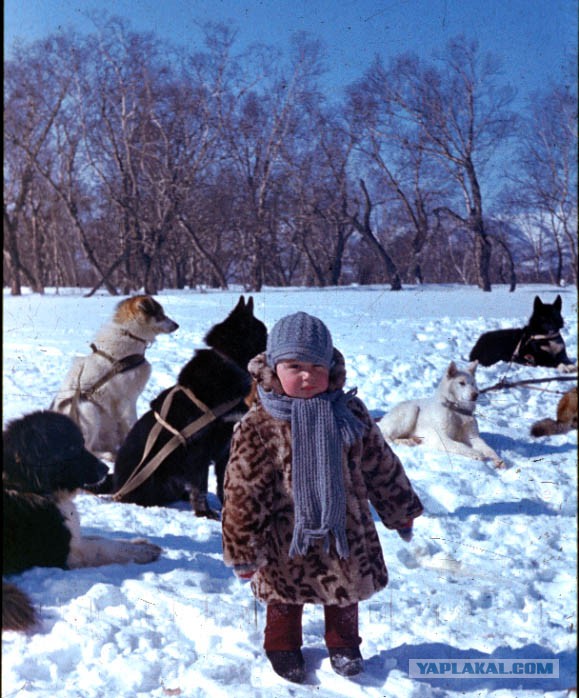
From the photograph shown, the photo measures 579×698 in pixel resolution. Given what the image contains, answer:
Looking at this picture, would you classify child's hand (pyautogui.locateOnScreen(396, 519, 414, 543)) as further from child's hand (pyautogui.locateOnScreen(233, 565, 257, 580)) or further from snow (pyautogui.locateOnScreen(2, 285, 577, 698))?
child's hand (pyautogui.locateOnScreen(233, 565, 257, 580))

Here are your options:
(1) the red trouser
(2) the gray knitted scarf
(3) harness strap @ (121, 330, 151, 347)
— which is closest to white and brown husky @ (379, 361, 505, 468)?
(2) the gray knitted scarf

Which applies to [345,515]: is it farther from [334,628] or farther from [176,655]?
[176,655]

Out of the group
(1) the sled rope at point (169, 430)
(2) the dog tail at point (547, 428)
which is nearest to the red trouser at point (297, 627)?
(2) the dog tail at point (547, 428)

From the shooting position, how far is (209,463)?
3070 mm

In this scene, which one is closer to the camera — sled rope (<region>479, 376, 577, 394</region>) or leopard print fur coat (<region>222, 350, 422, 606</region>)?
leopard print fur coat (<region>222, 350, 422, 606</region>)

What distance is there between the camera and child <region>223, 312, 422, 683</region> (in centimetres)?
180

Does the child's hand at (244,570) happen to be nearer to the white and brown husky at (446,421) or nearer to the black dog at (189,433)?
the white and brown husky at (446,421)

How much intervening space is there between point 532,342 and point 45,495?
1567 mm

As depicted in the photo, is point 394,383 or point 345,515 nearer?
point 345,515

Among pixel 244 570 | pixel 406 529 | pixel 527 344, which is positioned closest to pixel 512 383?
pixel 527 344

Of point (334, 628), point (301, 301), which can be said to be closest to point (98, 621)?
point (334, 628)

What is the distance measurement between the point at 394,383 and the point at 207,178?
2.94 feet

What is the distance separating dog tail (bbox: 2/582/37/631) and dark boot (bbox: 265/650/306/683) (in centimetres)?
68

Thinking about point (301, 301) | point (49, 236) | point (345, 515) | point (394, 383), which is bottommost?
point (345, 515)
